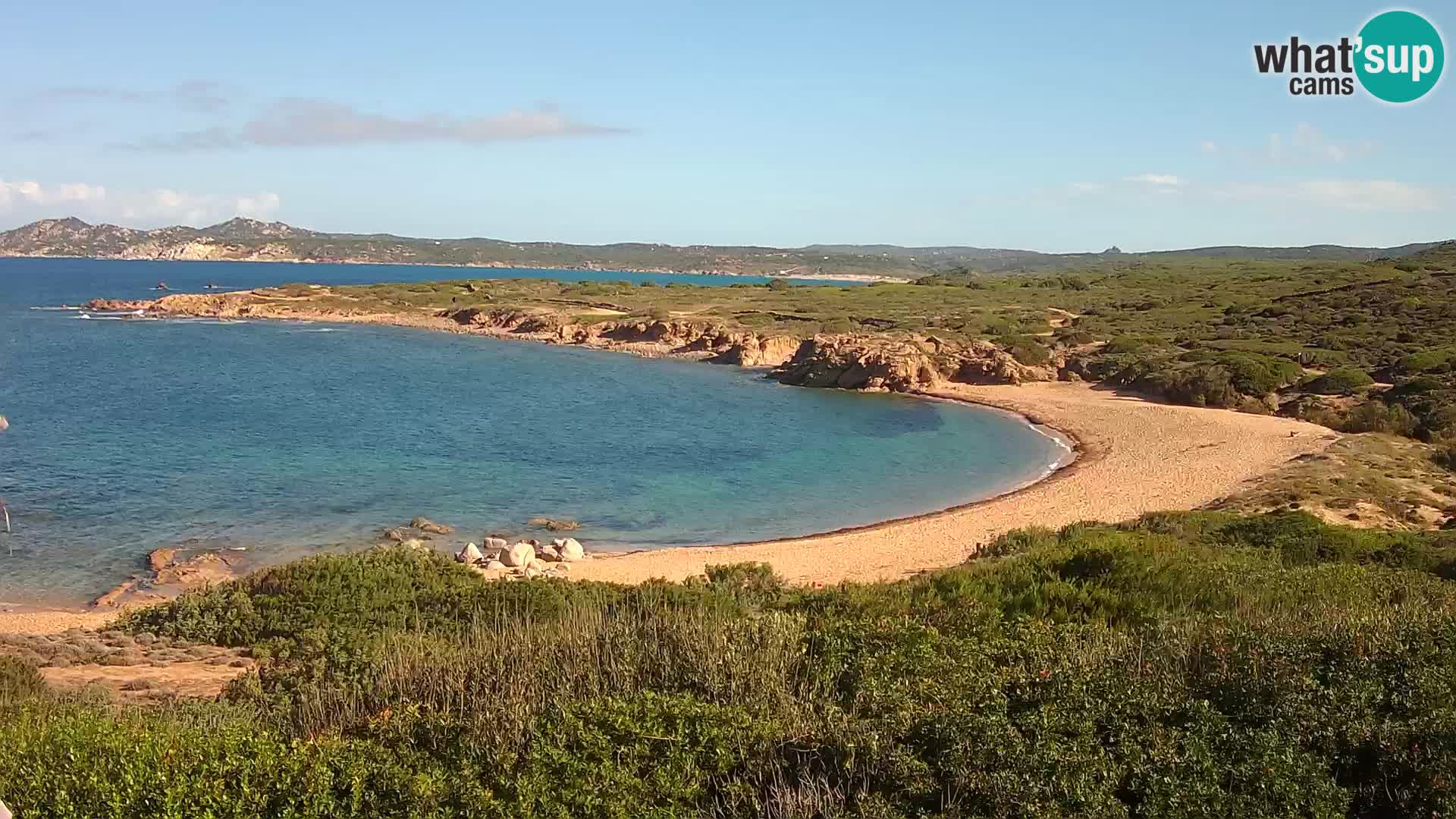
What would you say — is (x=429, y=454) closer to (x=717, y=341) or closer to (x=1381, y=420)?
(x=1381, y=420)

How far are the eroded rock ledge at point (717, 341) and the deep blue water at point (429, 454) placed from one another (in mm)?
2775

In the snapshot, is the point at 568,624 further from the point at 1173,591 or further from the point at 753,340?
the point at 753,340

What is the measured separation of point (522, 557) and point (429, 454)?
12.2m

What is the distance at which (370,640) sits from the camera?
1055 centimetres

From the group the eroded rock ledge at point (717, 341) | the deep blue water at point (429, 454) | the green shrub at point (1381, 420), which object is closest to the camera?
the deep blue water at point (429, 454)

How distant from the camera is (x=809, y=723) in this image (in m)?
6.66

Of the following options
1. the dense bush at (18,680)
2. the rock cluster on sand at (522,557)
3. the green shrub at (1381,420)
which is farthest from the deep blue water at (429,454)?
the green shrub at (1381,420)

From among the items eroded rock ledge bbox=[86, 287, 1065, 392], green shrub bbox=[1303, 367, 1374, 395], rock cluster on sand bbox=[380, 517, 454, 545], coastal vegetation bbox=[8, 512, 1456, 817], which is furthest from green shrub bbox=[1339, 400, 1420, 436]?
rock cluster on sand bbox=[380, 517, 454, 545]

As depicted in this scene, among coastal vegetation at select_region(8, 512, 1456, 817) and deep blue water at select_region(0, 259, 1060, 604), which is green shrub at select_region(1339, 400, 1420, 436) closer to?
deep blue water at select_region(0, 259, 1060, 604)

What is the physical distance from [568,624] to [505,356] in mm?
50729

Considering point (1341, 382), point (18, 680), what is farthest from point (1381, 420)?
point (18, 680)

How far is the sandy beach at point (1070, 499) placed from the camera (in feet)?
60.5

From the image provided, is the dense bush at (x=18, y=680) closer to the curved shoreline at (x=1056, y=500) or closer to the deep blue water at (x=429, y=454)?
the curved shoreline at (x=1056, y=500)

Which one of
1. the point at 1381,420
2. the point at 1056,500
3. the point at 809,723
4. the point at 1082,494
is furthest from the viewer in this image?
the point at 1381,420
